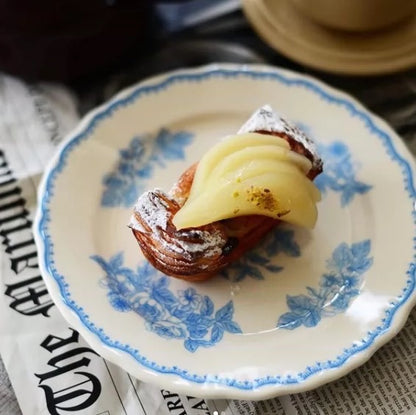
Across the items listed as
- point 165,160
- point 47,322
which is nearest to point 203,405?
point 47,322

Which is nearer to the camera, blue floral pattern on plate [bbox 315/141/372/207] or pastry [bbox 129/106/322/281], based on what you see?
pastry [bbox 129/106/322/281]

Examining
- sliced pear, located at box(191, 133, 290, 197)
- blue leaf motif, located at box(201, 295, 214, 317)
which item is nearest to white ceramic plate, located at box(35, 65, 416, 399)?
blue leaf motif, located at box(201, 295, 214, 317)

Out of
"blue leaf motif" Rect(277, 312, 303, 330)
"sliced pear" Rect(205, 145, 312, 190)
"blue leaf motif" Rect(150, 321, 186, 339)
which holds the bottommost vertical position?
"blue leaf motif" Rect(150, 321, 186, 339)

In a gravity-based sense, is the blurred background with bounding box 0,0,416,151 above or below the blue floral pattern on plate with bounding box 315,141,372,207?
above

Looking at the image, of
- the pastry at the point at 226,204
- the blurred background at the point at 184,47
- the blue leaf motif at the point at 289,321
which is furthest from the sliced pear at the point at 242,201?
the blurred background at the point at 184,47

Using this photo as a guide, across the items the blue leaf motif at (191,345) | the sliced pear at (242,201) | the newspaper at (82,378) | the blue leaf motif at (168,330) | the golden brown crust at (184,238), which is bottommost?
the newspaper at (82,378)

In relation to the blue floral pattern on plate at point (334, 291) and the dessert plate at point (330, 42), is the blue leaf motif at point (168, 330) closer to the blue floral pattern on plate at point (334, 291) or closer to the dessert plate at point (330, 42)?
the blue floral pattern on plate at point (334, 291)

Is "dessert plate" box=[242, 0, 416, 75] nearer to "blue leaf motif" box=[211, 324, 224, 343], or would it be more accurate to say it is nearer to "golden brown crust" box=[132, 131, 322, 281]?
"golden brown crust" box=[132, 131, 322, 281]

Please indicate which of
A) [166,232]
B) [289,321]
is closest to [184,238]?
[166,232]
